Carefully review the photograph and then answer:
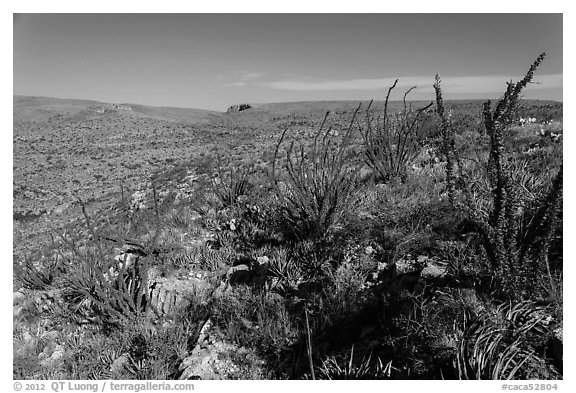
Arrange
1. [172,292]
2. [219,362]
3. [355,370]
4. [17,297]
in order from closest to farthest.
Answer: [355,370], [219,362], [172,292], [17,297]

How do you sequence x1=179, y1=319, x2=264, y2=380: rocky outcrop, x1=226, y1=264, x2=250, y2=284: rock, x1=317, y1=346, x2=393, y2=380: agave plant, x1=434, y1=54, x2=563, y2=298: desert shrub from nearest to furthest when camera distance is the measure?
1. x1=434, y1=54, x2=563, y2=298: desert shrub
2. x1=317, y1=346, x2=393, y2=380: agave plant
3. x1=179, y1=319, x2=264, y2=380: rocky outcrop
4. x1=226, y1=264, x2=250, y2=284: rock

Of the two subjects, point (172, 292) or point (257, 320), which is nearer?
point (257, 320)

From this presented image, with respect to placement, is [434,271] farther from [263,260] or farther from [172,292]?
[172,292]

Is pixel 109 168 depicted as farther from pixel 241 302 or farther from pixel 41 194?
pixel 241 302

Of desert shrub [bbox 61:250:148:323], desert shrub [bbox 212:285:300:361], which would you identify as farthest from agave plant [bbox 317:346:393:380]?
desert shrub [bbox 61:250:148:323]

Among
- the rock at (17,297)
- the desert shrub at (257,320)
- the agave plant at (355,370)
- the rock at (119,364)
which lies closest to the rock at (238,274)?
the desert shrub at (257,320)

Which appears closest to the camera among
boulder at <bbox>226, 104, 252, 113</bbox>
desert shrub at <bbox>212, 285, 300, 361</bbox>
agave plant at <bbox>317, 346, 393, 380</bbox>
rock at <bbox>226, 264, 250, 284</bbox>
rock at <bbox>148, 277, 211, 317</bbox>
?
agave plant at <bbox>317, 346, 393, 380</bbox>

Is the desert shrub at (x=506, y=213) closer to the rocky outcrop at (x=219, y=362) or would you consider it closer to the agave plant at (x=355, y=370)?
the agave plant at (x=355, y=370)

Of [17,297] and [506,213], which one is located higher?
[506,213]

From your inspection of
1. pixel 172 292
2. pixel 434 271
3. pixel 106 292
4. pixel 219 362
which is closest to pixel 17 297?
pixel 106 292

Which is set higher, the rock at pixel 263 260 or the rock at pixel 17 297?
the rock at pixel 263 260

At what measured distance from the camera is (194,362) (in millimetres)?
3113

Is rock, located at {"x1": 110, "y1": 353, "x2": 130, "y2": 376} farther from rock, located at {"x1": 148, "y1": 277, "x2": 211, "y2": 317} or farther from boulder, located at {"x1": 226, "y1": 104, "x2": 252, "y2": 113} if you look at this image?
boulder, located at {"x1": 226, "y1": 104, "x2": 252, "y2": 113}
